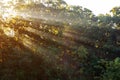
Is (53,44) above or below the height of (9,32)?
below

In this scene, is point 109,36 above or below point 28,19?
below

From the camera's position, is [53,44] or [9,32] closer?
[9,32]

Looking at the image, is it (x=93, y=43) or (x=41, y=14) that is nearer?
(x=41, y=14)

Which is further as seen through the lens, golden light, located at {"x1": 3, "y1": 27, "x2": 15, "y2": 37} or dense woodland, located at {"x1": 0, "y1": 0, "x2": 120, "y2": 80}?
golden light, located at {"x1": 3, "y1": 27, "x2": 15, "y2": 37}

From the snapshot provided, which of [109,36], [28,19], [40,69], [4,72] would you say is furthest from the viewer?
[109,36]

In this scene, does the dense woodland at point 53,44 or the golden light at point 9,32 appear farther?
the golden light at point 9,32

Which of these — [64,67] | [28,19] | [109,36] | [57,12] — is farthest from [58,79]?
[109,36]

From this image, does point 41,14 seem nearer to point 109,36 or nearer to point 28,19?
point 28,19

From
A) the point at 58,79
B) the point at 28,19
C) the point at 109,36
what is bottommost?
the point at 58,79
